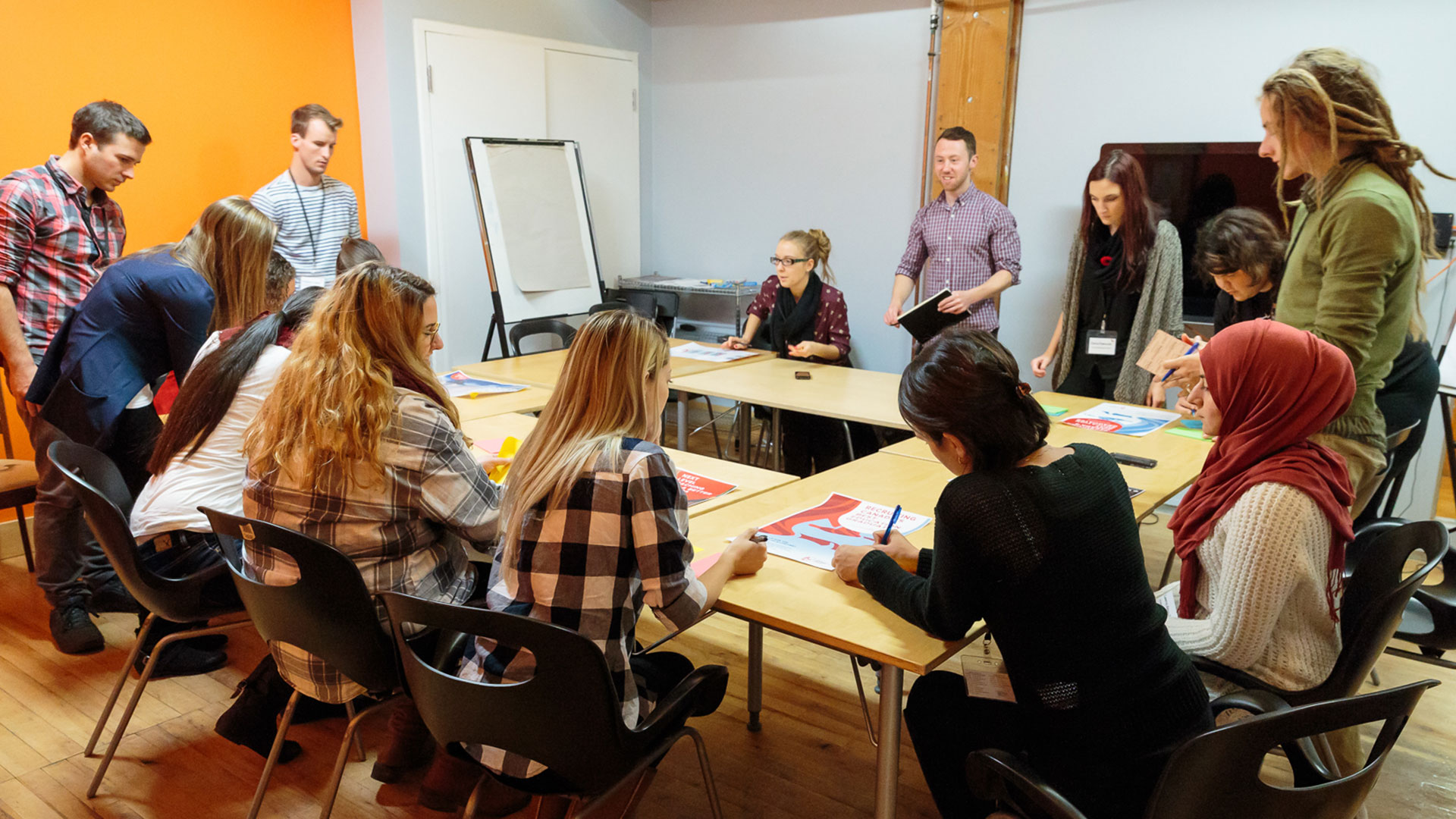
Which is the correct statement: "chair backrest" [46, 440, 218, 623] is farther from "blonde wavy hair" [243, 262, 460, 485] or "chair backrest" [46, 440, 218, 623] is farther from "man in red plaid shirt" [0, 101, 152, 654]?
"man in red plaid shirt" [0, 101, 152, 654]

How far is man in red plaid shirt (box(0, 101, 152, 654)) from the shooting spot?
9.98 feet

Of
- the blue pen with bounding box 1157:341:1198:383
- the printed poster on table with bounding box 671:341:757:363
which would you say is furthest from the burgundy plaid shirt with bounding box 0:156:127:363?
the blue pen with bounding box 1157:341:1198:383

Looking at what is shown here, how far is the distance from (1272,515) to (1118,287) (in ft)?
8.02

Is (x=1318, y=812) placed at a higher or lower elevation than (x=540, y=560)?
lower

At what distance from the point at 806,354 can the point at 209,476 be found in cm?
270

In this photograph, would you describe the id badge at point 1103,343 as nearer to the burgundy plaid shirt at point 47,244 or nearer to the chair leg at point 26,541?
the burgundy plaid shirt at point 47,244

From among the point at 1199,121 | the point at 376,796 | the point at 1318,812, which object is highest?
the point at 1199,121

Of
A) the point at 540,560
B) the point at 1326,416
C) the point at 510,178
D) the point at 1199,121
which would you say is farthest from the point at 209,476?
the point at 1199,121

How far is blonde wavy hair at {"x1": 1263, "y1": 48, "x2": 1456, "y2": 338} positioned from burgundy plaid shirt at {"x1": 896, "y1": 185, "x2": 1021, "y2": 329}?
2276 mm

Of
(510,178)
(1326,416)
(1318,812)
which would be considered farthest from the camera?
(510,178)

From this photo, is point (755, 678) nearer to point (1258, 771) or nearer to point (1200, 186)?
point (1258, 771)

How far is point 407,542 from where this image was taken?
195 centimetres

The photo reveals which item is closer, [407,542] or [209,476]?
[407,542]

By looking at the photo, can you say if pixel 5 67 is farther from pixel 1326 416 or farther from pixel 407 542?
pixel 1326 416
